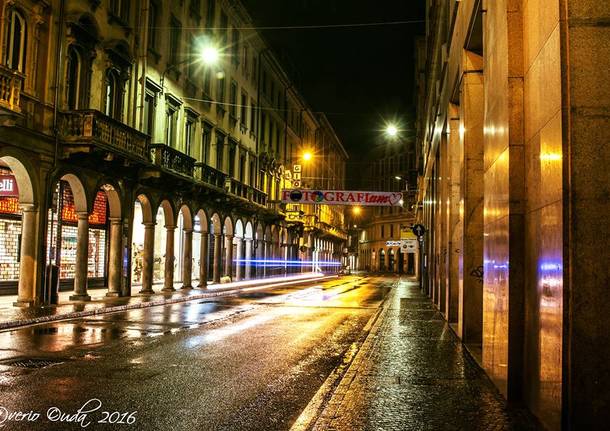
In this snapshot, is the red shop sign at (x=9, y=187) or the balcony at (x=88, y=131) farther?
the balcony at (x=88, y=131)

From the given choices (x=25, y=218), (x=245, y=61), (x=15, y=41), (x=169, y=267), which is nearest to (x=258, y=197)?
(x=245, y=61)

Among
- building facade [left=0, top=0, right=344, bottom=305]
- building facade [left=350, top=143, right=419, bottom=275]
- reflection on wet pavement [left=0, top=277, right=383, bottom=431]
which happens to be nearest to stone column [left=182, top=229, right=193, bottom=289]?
building facade [left=0, top=0, right=344, bottom=305]

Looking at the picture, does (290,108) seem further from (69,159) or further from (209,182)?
(69,159)

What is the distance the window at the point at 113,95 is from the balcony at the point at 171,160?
7.40 feet

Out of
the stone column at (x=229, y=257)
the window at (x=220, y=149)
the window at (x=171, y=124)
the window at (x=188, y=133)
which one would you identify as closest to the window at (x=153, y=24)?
the window at (x=171, y=124)

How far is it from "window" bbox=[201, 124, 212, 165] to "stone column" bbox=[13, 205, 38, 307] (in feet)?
51.2

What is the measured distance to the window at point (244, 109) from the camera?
136ft

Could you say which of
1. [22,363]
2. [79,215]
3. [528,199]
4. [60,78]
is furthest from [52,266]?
[528,199]

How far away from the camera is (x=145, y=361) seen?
30.4 ft

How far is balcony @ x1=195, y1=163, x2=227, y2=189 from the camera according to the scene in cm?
3094

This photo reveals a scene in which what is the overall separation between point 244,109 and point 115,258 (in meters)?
21.1

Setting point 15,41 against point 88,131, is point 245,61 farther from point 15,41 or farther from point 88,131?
point 15,41

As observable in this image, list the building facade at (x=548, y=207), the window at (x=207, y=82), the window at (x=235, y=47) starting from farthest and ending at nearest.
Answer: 1. the window at (x=235, y=47)
2. the window at (x=207, y=82)
3. the building facade at (x=548, y=207)

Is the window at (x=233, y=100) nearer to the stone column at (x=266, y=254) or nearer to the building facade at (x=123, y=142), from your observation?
the building facade at (x=123, y=142)
